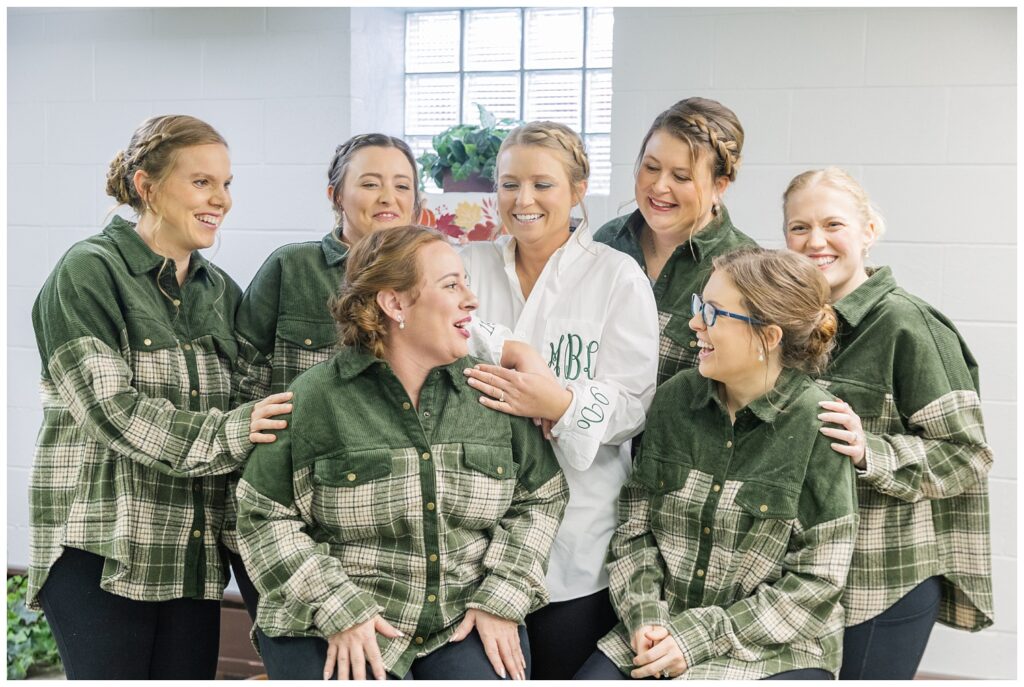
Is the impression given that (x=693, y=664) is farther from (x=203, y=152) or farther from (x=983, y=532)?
(x=203, y=152)

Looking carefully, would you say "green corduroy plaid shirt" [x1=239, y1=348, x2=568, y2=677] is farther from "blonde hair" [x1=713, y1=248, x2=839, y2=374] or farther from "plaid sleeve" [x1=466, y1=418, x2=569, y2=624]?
"blonde hair" [x1=713, y1=248, x2=839, y2=374]

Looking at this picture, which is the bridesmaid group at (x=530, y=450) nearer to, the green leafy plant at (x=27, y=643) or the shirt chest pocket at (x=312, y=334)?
the shirt chest pocket at (x=312, y=334)

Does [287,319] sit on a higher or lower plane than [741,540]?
higher

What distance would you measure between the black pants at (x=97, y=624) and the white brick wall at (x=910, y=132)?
2097 mm

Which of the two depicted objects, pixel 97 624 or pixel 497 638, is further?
pixel 97 624

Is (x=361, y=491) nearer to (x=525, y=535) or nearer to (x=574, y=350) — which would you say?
(x=525, y=535)

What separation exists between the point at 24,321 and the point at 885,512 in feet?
10.4

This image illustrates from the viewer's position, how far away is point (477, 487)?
6.18 feet

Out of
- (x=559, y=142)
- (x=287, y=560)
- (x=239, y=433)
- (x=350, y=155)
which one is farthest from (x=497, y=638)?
(x=350, y=155)

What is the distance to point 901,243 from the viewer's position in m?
3.03

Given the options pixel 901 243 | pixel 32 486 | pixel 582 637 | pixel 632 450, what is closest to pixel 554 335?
pixel 632 450

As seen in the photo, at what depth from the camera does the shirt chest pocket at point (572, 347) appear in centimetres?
206

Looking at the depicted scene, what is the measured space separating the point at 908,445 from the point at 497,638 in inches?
34.7

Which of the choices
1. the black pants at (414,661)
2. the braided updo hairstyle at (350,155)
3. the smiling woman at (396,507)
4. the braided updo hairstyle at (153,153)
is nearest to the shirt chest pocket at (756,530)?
the smiling woman at (396,507)
